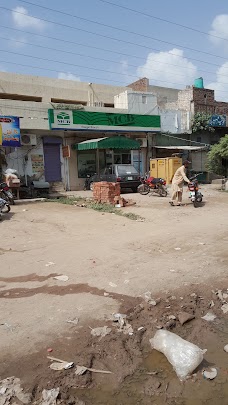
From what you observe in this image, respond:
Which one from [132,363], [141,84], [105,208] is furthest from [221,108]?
[132,363]

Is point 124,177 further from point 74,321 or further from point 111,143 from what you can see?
point 74,321

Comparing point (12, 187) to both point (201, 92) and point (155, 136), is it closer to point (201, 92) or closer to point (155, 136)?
point (155, 136)

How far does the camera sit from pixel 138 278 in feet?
14.3

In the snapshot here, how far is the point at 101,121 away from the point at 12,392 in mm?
18315

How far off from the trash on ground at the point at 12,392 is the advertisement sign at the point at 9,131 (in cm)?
1284

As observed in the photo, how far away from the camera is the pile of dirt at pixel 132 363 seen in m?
2.32

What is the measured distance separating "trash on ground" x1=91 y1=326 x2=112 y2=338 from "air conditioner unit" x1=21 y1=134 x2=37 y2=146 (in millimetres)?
15736

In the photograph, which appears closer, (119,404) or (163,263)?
(119,404)

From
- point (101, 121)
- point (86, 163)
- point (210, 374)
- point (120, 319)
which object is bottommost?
point (210, 374)

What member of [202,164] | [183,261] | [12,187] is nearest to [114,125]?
[202,164]

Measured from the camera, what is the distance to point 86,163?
19.8 m

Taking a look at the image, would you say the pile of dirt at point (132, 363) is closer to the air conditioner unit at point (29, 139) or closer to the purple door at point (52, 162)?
the air conditioner unit at point (29, 139)

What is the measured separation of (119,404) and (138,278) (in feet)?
7.06

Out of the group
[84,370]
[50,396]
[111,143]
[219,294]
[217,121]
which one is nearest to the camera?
[50,396]
